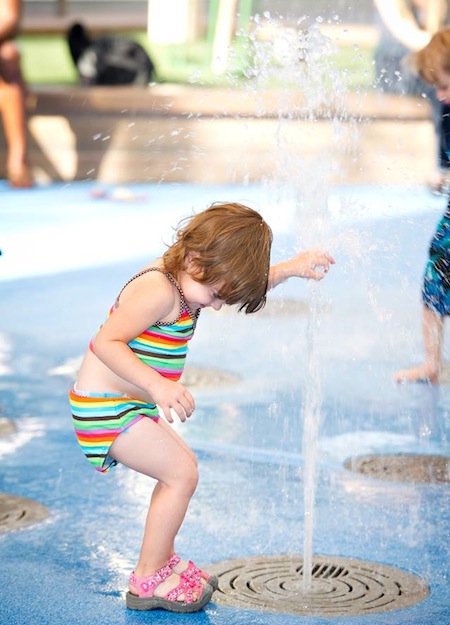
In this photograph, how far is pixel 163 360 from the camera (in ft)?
9.37

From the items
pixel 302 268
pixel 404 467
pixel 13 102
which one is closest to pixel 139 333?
pixel 302 268

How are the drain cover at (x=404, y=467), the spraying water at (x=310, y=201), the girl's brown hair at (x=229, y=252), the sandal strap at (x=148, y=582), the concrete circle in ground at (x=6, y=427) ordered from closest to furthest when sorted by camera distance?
the girl's brown hair at (x=229, y=252)
the sandal strap at (x=148, y=582)
the spraying water at (x=310, y=201)
the drain cover at (x=404, y=467)
the concrete circle in ground at (x=6, y=427)

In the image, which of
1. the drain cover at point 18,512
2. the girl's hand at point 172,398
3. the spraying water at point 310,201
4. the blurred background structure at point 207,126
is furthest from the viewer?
the blurred background structure at point 207,126

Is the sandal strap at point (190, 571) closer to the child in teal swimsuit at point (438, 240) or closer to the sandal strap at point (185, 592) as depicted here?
the sandal strap at point (185, 592)

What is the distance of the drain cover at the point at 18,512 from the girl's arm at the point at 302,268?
40.9 inches

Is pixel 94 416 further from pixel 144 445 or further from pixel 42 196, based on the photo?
pixel 42 196

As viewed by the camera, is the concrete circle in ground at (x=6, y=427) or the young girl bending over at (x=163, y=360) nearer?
the young girl bending over at (x=163, y=360)

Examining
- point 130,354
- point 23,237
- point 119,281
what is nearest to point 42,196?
point 23,237

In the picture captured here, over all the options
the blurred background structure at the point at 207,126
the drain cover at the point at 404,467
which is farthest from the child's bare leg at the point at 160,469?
the blurred background structure at the point at 207,126

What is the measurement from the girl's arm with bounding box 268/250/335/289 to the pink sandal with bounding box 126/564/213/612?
775mm

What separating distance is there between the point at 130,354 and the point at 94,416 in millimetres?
212

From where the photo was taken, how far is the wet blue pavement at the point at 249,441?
3076 mm

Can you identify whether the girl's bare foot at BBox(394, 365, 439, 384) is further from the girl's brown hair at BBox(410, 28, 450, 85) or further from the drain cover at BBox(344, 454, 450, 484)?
the girl's brown hair at BBox(410, 28, 450, 85)

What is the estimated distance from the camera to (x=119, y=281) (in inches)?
292
